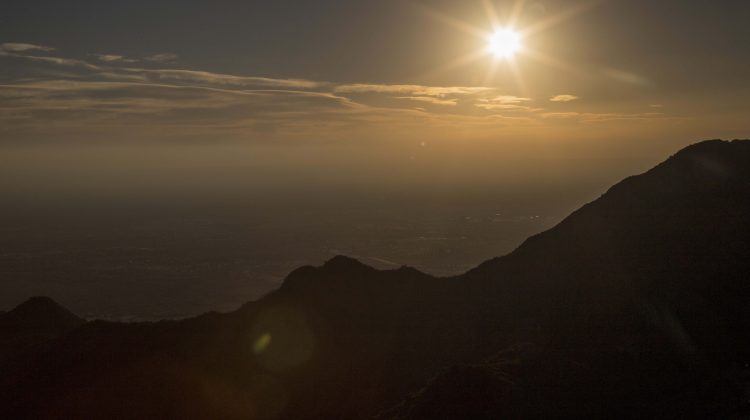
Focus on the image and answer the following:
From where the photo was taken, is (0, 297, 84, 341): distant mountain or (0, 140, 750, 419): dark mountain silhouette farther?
(0, 297, 84, 341): distant mountain

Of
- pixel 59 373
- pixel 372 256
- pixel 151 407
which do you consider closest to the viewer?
pixel 151 407

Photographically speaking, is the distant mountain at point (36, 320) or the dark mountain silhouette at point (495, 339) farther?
the distant mountain at point (36, 320)

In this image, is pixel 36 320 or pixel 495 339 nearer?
pixel 495 339

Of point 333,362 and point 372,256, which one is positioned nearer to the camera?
point 333,362

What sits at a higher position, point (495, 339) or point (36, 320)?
point (36, 320)

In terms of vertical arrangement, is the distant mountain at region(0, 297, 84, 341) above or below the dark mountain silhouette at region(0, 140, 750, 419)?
above

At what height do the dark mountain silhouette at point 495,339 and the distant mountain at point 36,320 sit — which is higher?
the distant mountain at point 36,320

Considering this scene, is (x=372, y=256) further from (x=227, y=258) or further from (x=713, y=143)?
(x=713, y=143)

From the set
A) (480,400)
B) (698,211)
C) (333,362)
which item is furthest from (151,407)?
(698,211)
